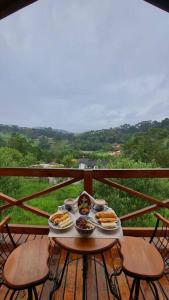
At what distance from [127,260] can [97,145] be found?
9.70 feet

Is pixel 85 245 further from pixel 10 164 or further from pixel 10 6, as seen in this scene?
pixel 10 164

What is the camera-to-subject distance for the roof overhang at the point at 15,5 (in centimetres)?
234

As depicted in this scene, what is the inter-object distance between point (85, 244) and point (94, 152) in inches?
106

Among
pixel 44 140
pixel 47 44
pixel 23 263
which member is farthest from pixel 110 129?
pixel 23 263

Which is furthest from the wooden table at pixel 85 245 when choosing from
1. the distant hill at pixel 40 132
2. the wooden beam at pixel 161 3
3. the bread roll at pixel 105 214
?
the distant hill at pixel 40 132

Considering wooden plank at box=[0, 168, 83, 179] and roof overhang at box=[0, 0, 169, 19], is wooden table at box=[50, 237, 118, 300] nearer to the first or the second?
wooden plank at box=[0, 168, 83, 179]

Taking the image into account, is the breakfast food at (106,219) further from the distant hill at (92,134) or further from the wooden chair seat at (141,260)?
the distant hill at (92,134)

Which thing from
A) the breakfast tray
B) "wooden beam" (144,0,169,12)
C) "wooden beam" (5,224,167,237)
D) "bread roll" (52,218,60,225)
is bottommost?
"wooden beam" (5,224,167,237)

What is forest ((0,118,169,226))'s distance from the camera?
499 centimetres

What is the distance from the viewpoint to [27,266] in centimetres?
189

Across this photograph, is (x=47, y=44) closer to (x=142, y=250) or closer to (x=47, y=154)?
(x=47, y=154)

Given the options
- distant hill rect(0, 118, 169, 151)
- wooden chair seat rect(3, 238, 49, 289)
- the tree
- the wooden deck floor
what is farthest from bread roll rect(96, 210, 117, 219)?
the tree

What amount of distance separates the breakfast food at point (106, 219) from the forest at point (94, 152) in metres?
2.38

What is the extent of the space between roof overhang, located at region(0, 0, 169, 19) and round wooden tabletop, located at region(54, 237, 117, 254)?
228 centimetres
